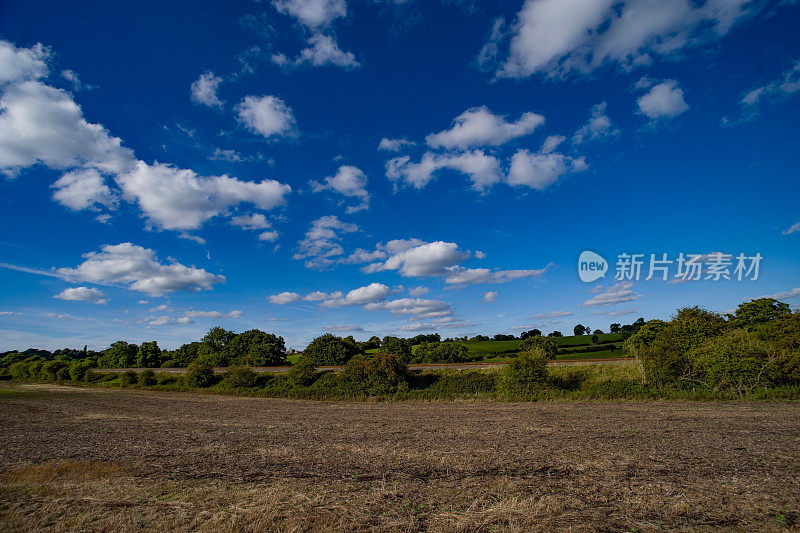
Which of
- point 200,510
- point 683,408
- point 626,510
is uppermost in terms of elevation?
point 200,510

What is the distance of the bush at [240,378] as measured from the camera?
1811 inches

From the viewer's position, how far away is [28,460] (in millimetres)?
12055

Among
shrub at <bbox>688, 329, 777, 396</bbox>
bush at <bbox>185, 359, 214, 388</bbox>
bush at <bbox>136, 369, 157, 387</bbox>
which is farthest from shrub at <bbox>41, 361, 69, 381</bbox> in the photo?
shrub at <bbox>688, 329, 777, 396</bbox>

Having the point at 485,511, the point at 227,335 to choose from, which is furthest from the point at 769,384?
the point at 227,335

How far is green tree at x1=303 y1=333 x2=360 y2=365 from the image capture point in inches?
2315

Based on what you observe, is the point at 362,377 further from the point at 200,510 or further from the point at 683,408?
the point at 200,510

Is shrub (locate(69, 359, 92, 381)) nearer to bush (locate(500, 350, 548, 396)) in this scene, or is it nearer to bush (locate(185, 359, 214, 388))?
bush (locate(185, 359, 214, 388))

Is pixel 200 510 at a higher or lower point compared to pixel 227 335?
lower

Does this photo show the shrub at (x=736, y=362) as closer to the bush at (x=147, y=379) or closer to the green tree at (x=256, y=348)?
the green tree at (x=256, y=348)

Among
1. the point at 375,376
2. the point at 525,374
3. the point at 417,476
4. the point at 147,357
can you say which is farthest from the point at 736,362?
the point at 147,357

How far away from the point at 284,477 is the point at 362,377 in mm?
30342

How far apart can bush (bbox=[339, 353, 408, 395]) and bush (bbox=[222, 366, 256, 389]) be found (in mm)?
14643

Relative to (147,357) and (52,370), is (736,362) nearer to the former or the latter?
(52,370)

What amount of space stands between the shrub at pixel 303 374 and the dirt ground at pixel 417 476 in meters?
24.2
